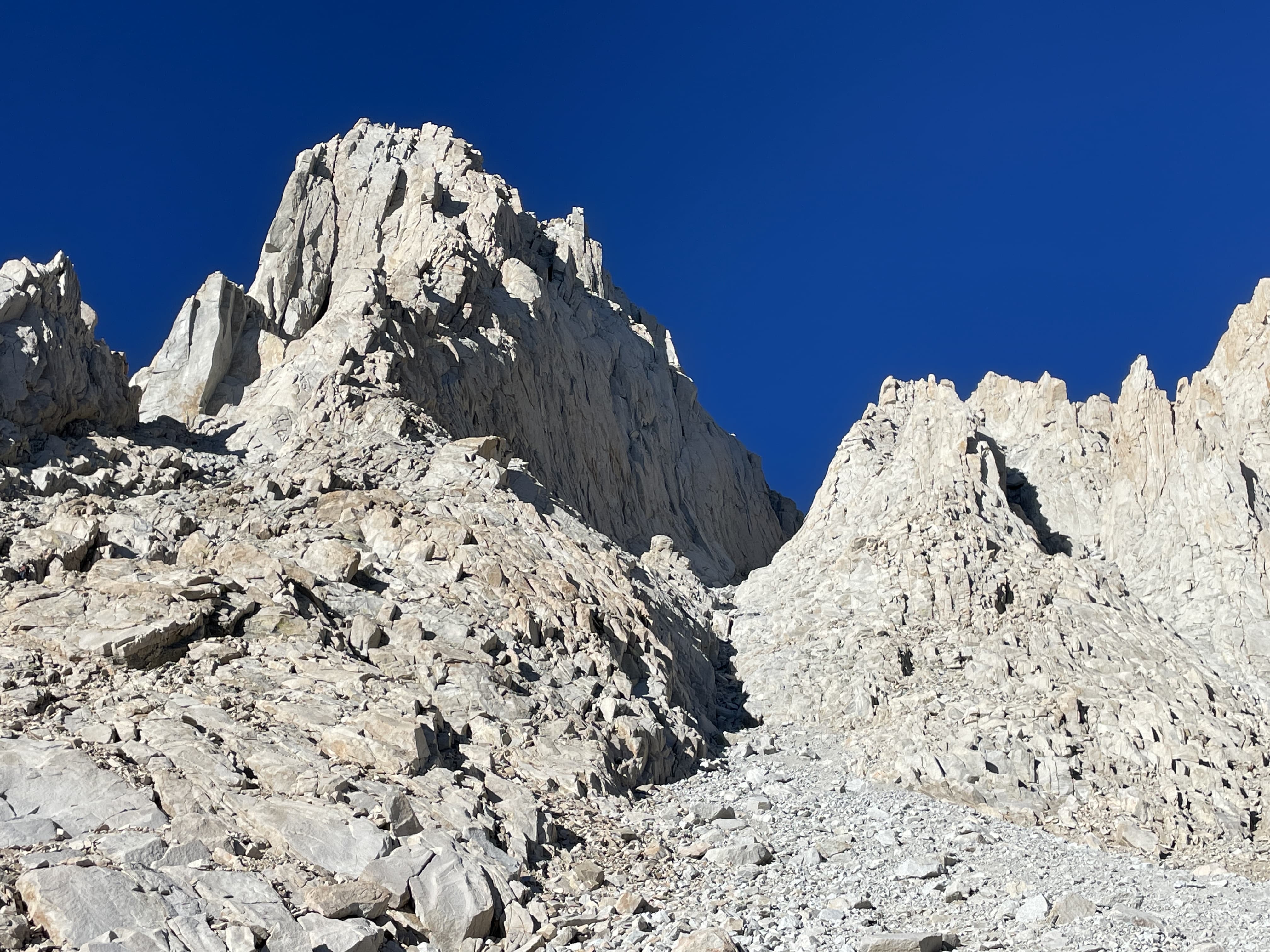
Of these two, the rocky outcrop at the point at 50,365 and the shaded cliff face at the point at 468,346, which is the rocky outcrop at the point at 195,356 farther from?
the rocky outcrop at the point at 50,365

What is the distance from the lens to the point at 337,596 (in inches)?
1173

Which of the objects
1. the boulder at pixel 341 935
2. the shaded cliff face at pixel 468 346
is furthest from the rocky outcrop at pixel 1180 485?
the boulder at pixel 341 935

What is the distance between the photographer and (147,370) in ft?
161

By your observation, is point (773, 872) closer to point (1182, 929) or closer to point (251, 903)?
point (1182, 929)

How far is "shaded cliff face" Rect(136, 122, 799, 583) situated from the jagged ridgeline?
219 millimetres

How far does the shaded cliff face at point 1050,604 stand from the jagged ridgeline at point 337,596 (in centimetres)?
472

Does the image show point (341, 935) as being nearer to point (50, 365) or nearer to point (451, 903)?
point (451, 903)

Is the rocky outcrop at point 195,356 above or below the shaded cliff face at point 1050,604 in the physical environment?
above

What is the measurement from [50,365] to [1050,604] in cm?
3524

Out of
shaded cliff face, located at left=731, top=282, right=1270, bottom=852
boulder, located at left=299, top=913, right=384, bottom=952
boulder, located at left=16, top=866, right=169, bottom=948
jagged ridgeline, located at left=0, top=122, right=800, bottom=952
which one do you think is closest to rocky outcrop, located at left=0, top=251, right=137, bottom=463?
jagged ridgeline, located at left=0, top=122, right=800, bottom=952

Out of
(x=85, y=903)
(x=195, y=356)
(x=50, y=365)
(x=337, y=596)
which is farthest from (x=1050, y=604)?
(x=195, y=356)

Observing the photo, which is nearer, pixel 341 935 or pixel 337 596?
pixel 341 935

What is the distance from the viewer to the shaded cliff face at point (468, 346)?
47062 millimetres

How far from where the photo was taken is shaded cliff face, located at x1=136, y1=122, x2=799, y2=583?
47062 mm
